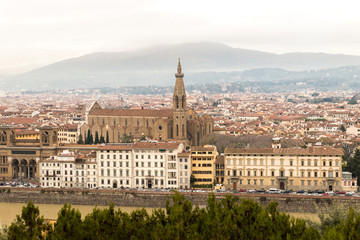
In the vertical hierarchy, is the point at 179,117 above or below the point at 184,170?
above

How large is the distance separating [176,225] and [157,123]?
Answer: 98.0 ft

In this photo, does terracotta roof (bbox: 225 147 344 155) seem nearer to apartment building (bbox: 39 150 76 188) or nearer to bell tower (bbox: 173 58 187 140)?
apartment building (bbox: 39 150 76 188)

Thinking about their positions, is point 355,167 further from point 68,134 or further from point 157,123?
point 68,134

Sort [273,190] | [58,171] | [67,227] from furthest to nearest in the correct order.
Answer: [58,171] → [273,190] → [67,227]

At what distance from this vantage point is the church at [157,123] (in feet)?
157

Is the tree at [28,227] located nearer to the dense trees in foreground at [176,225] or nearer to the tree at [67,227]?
the dense trees in foreground at [176,225]

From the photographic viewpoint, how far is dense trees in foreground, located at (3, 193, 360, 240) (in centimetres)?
1862

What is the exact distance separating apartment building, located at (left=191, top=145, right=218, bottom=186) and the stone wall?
8.26ft

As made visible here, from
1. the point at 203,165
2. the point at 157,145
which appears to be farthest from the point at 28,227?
the point at 203,165

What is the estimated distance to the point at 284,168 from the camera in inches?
1394

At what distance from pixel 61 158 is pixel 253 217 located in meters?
19.7

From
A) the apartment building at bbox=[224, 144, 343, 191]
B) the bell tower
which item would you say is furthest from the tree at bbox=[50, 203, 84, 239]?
the bell tower

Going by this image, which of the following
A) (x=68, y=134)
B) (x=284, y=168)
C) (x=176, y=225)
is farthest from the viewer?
(x=68, y=134)

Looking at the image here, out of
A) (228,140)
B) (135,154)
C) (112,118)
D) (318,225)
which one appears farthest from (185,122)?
(318,225)
